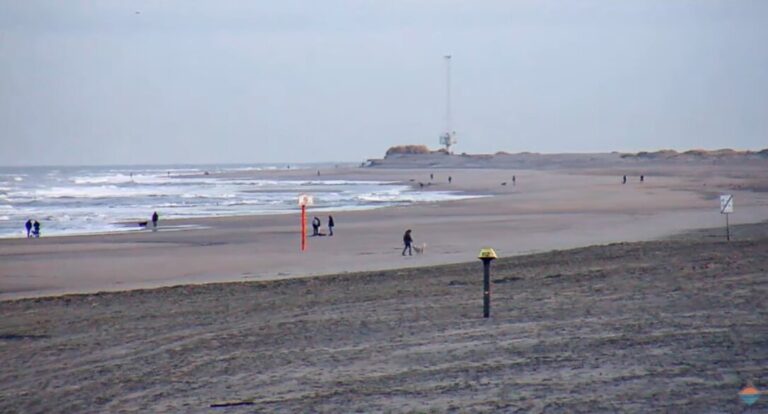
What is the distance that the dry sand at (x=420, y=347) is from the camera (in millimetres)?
7285

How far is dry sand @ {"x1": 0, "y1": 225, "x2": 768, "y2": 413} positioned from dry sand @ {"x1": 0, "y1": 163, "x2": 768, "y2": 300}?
7.67 metres

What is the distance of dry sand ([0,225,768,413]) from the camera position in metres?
7.29

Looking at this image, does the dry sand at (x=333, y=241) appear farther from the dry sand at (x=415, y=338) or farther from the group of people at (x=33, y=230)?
the group of people at (x=33, y=230)

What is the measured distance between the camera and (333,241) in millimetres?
30547

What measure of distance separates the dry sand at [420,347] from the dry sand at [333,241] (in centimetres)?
767

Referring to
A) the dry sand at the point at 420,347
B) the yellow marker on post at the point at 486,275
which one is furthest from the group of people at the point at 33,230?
the yellow marker on post at the point at 486,275

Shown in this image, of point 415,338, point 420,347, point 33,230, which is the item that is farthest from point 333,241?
point 420,347

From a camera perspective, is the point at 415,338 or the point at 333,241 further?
the point at 333,241

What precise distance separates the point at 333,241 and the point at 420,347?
2148cm
